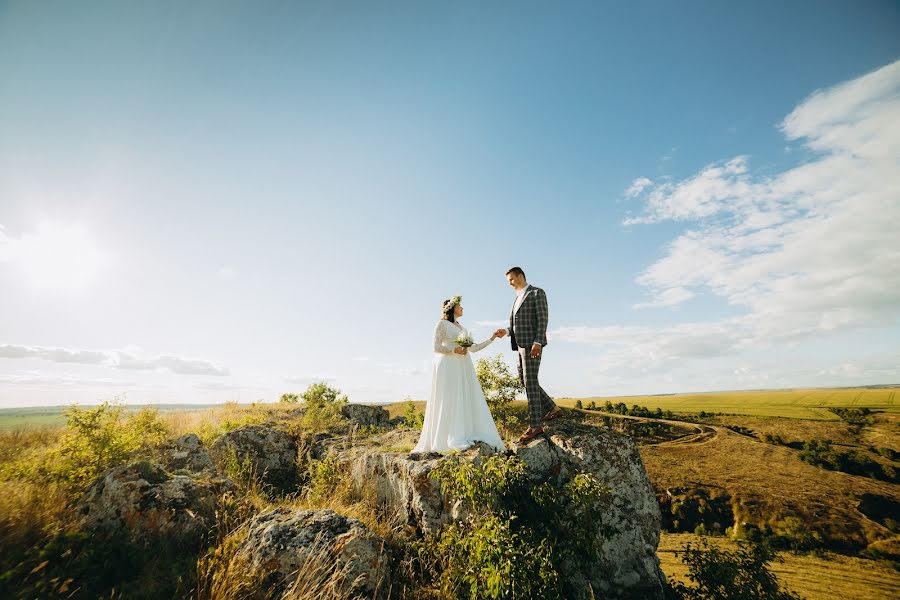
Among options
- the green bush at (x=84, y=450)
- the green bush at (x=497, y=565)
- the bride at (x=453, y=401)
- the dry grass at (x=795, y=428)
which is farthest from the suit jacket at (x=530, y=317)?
the dry grass at (x=795, y=428)

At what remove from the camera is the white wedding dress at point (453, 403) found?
7984mm

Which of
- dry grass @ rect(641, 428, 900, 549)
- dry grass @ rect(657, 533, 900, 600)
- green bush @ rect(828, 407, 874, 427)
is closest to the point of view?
dry grass @ rect(657, 533, 900, 600)

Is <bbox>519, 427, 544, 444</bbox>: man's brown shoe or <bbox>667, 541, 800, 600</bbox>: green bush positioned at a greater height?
<bbox>519, 427, 544, 444</bbox>: man's brown shoe

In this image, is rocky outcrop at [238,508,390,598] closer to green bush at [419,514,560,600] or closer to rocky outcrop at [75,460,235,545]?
green bush at [419,514,560,600]

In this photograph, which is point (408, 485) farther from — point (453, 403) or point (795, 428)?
point (795, 428)

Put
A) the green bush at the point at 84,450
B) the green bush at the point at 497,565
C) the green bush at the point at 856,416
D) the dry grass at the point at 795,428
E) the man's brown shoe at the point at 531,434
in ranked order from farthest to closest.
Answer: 1. the green bush at the point at 856,416
2. the dry grass at the point at 795,428
3. the man's brown shoe at the point at 531,434
4. the green bush at the point at 84,450
5. the green bush at the point at 497,565

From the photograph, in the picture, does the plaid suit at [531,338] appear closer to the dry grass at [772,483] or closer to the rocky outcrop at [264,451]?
the rocky outcrop at [264,451]

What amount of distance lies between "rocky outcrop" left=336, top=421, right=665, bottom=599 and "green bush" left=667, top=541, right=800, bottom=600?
660 mm

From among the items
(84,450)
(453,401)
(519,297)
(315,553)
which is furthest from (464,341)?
(84,450)

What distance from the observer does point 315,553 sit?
16.4 ft

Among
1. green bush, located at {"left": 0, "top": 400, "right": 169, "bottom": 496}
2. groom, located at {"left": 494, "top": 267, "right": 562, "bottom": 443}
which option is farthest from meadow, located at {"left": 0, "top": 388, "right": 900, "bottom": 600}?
groom, located at {"left": 494, "top": 267, "right": 562, "bottom": 443}

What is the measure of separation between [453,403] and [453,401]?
46mm

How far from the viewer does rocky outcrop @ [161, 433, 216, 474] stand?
787 cm

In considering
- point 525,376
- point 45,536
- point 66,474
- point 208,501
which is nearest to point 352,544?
point 208,501
